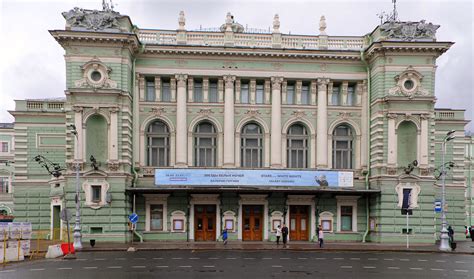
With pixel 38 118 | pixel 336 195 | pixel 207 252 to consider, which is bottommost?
pixel 207 252

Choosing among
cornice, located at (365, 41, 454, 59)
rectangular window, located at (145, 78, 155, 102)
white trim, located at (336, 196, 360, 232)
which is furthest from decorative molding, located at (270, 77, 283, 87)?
white trim, located at (336, 196, 360, 232)

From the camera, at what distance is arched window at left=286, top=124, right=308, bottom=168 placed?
1961 inches

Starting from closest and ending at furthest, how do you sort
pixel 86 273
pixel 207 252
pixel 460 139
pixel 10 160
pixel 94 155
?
pixel 86 273
pixel 207 252
pixel 94 155
pixel 460 139
pixel 10 160

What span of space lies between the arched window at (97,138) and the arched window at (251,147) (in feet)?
38.6

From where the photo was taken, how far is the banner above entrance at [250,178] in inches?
1821

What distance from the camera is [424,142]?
4691 centimetres

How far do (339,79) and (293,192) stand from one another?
35.9 ft

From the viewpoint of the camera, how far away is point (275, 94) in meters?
49.1

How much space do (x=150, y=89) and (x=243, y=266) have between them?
24.4 metres

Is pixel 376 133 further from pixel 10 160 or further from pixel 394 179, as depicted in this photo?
pixel 10 160

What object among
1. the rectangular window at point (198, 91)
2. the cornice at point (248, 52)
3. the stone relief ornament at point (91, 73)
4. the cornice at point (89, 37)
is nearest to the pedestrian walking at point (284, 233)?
the rectangular window at point (198, 91)

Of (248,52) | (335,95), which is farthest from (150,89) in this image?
(335,95)

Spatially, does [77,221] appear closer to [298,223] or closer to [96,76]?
[96,76]

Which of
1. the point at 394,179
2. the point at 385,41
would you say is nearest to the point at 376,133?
the point at 394,179
